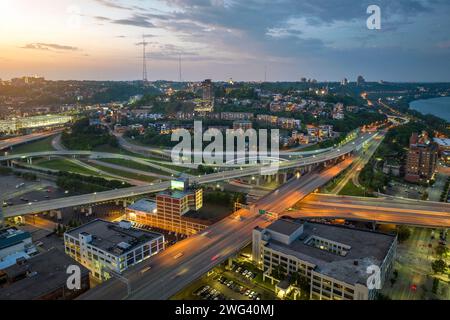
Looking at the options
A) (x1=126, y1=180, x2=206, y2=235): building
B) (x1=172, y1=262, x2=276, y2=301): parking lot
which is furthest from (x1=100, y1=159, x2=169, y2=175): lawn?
(x1=172, y1=262, x2=276, y2=301): parking lot

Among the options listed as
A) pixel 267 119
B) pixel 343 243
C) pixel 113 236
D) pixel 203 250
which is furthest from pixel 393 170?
pixel 113 236

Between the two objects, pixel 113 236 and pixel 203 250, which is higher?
pixel 113 236

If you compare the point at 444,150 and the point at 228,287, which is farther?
the point at 444,150

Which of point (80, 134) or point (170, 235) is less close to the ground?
point (80, 134)

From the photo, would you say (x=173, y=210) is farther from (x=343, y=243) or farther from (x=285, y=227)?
(x=343, y=243)

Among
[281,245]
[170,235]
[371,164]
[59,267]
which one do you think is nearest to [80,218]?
[170,235]

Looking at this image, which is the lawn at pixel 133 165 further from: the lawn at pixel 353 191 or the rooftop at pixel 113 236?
the lawn at pixel 353 191

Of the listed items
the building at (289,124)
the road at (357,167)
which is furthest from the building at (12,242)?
the building at (289,124)

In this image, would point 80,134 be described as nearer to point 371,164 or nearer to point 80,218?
point 80,218
